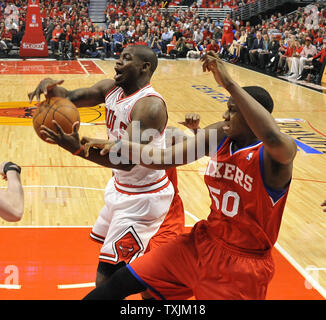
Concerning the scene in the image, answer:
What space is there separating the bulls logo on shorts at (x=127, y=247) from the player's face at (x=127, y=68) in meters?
1.18

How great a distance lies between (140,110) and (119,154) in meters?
0.64

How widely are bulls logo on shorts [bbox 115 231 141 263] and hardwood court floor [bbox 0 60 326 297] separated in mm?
1848

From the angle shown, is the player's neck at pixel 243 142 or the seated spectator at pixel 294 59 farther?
the seated spectator at pixel 294 59

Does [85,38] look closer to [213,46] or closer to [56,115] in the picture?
[213,46]

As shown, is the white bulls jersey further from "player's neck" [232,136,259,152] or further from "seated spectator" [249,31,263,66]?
"seated spectator" [249,31,263,66]

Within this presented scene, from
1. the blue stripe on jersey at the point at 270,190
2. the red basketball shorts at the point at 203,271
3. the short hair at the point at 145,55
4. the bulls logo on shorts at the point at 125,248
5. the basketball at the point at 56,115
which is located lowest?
the bulls logo on shorts at the point at 125,248

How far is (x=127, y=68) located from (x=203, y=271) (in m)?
1.77

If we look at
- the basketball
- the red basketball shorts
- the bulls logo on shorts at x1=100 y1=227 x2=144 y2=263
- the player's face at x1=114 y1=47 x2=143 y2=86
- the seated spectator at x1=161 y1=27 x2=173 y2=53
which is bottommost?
the bulls logo on shorts at x1=100 y1=227 x2=144 y2=263

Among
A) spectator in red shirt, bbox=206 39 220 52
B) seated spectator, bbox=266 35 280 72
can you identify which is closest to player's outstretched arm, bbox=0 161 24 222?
seated spectator, bbox=266 35 280 72

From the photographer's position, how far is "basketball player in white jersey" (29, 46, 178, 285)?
3551 millimetres

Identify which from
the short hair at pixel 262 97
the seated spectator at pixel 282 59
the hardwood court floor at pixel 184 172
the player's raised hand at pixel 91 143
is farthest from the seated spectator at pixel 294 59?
the player's raised hand at pixel 91 143

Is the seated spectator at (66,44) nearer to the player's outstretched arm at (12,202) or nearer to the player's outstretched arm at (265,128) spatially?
the player's outstretched arm at (12,202)

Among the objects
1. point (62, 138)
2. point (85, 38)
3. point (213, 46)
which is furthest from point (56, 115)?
point (85, 38)

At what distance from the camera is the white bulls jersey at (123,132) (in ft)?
12.3
